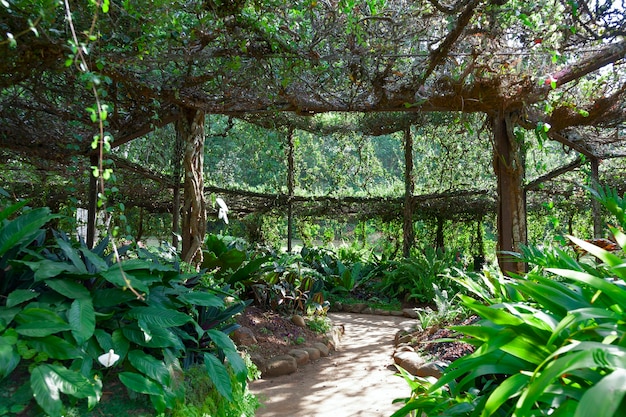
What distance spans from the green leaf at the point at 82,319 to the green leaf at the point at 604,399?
2.10m

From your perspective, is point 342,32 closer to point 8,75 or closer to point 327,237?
point 8,75

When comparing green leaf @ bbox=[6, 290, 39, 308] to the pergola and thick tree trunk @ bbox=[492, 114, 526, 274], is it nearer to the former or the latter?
the pergola

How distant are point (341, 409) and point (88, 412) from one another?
74.1 inches

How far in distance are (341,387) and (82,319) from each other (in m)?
2.40

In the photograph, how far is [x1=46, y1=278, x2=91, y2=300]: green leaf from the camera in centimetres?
256

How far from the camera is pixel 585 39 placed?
181 inches

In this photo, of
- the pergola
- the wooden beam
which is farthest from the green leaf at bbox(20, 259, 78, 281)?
the wooden beam

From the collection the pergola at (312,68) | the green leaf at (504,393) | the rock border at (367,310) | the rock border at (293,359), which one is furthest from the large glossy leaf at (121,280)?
the rock border at (367,310)

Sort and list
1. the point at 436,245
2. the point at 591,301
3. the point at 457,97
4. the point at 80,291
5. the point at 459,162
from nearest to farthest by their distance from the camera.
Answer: the point at 591,301
the point at 80,291
the point at 457,97
the point at 459,162
the point at 436,245

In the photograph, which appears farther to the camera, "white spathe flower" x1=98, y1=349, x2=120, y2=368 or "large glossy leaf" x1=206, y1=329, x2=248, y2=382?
"large glossy leaf" x1=206, y1=329, x2=248, y2=382

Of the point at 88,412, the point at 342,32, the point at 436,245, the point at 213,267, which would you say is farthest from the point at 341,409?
the point at 436,245

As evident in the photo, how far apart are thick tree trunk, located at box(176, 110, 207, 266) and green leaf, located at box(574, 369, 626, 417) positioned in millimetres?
4401

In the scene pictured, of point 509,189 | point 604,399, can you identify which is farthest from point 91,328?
point 509,189

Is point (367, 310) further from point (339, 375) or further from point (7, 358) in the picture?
point (7, 358)
